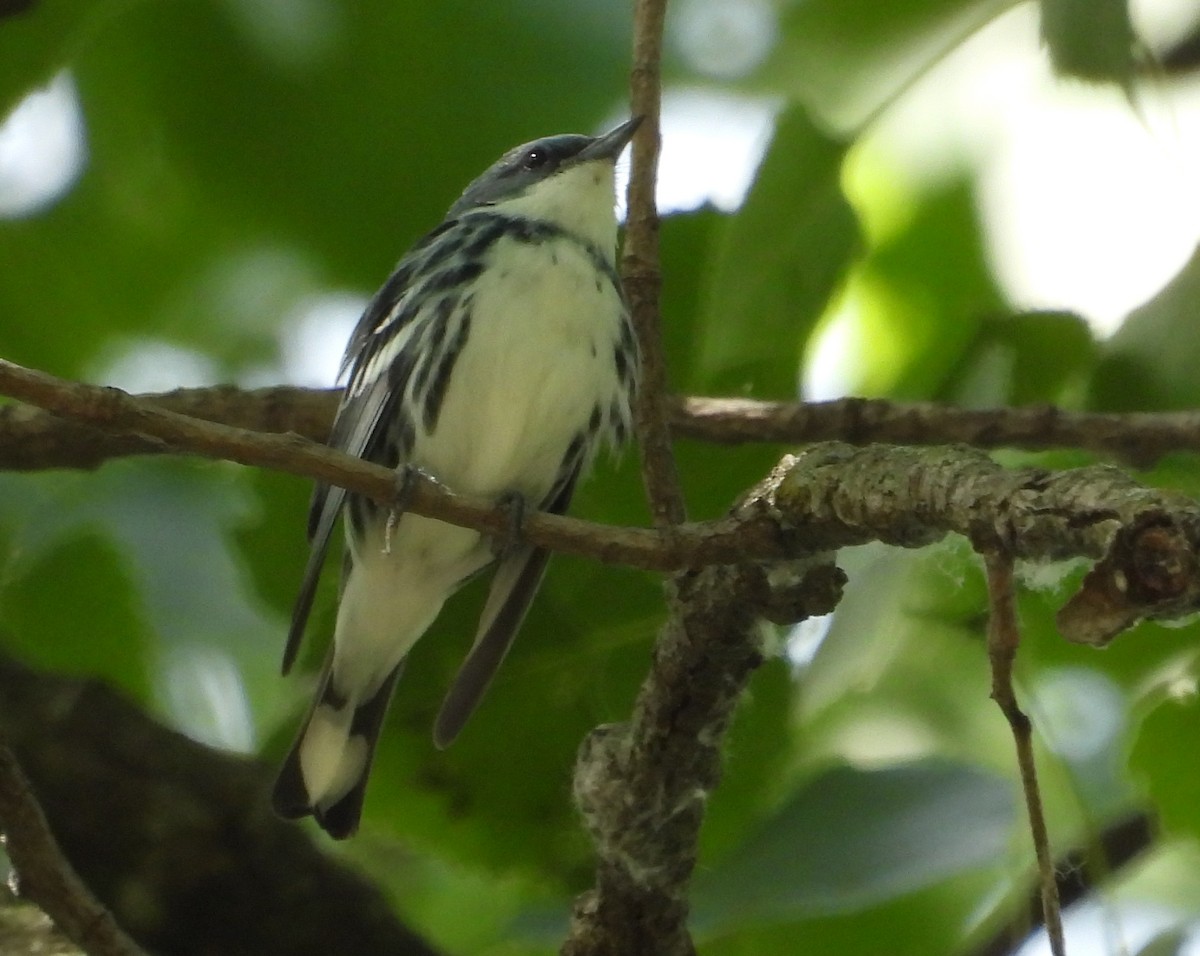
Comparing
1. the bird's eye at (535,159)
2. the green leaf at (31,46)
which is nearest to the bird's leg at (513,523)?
the bird's eye at (535,159)

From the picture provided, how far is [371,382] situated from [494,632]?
47 cm

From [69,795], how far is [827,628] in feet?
3.49

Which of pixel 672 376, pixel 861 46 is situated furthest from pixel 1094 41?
pixel 672 376

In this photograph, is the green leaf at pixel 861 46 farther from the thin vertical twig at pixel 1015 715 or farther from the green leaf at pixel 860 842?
the thin vertical twig at pixel 1015 715

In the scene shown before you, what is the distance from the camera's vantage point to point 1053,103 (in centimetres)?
218

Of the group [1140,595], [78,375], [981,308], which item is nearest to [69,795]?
[78,375]

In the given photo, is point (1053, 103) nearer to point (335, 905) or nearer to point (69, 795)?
point (335, 905)

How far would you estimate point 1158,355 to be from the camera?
75.7 inches

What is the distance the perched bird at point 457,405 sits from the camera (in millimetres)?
2330

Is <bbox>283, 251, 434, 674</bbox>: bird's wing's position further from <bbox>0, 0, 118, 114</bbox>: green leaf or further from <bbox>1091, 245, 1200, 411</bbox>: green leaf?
<bbox>1091, 245, 1200, 411</bbox>: green leaf

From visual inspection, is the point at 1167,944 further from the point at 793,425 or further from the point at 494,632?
the point at 494,632

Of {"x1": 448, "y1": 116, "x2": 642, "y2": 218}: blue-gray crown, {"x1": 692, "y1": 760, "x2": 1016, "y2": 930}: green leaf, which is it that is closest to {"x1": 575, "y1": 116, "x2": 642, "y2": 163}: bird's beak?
{"x1": 448, "y1": 116, "x2": 642, "y2": 218}: blue-gray crown

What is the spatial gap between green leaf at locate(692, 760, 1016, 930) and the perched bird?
1.69ft

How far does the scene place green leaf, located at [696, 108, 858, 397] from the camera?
6.67ft
